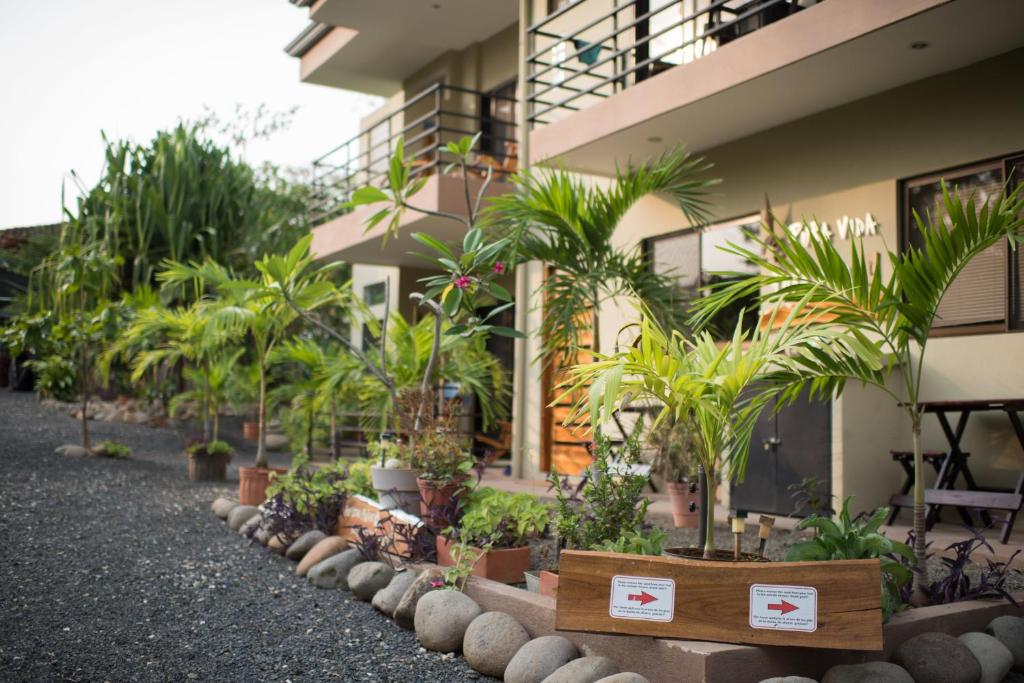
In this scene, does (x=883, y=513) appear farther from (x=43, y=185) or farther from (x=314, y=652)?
(x=43, y=185)

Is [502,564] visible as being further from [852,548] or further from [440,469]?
[852,548]

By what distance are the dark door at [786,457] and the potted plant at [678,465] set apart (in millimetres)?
363

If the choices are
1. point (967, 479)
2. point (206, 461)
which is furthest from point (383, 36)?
point (967, 479)

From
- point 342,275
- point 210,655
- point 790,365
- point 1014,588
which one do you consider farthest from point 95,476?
point 342,275

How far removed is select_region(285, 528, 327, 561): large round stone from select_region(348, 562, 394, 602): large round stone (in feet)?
3.25

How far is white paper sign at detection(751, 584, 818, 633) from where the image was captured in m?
3.07

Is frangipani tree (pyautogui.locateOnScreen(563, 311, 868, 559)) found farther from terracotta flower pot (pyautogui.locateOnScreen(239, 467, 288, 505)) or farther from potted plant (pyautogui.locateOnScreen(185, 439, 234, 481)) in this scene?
potted plant (pyautogui.locateOnScreen(185, 439, 234, 481))

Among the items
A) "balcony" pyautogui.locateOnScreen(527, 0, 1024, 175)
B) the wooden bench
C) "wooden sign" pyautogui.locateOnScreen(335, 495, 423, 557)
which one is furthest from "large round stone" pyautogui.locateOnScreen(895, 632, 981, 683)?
"balcony" pyautogui.locateOnScreen(527, 0, 1024, 175)

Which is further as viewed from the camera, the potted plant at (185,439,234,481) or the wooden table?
the potted plant at (185,439,234,481)

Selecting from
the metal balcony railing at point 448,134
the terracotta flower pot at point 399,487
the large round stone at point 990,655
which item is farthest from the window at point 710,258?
the large round stone at point 990,655

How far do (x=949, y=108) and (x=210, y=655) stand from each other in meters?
5.80

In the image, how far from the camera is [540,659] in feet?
11.4

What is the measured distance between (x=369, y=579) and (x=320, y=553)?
0.75 metres

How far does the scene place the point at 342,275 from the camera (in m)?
20.7
